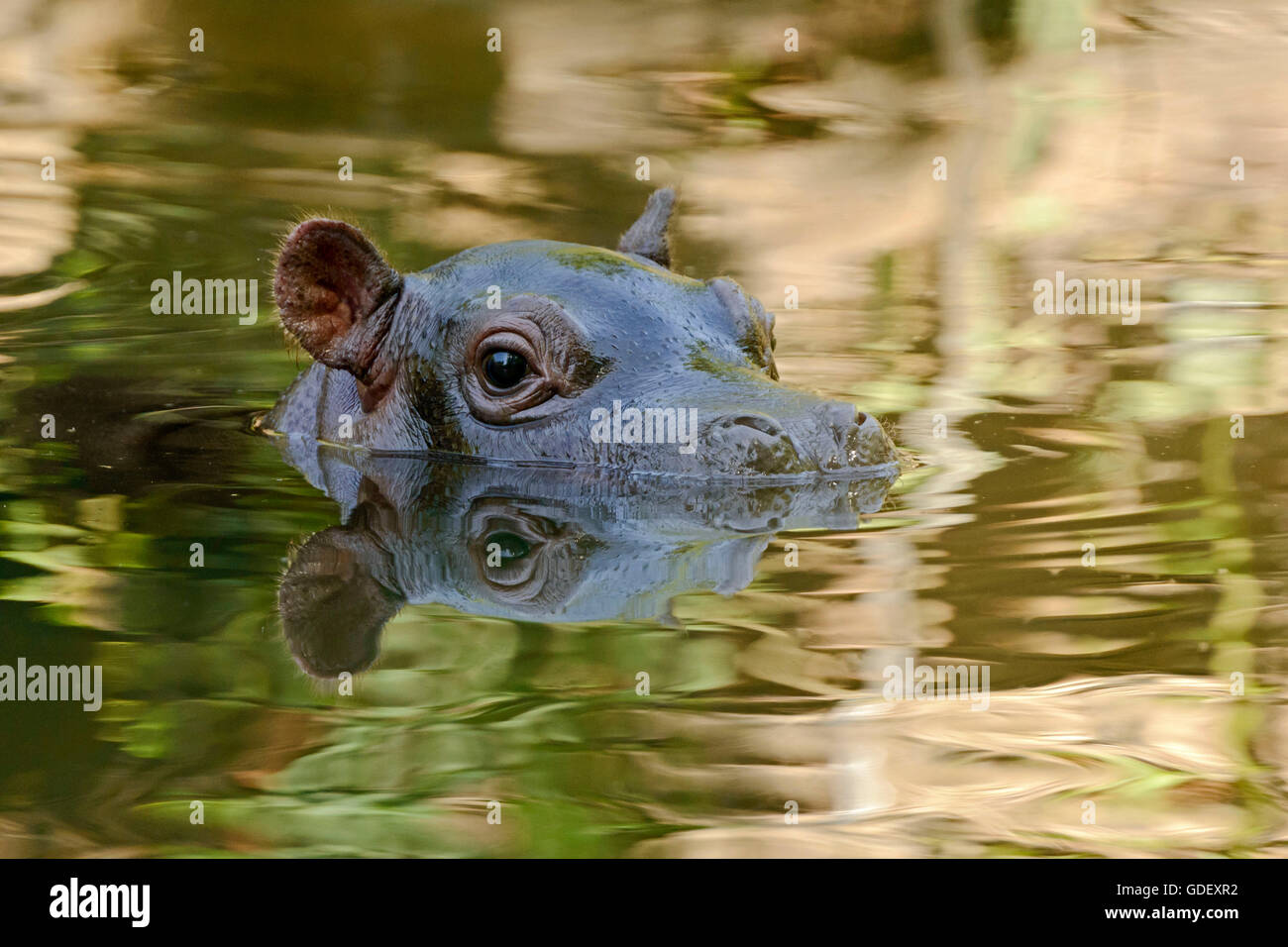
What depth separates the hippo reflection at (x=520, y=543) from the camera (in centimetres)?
477

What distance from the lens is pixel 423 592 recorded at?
4965 mm

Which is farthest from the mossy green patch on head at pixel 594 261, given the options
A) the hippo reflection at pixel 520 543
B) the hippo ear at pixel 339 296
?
the hippo reflection at pixel 520 543

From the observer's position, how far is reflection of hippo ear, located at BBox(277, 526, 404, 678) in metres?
4.40

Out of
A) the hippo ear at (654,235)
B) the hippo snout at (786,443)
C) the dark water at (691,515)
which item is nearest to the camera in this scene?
the dark water at (691,515)

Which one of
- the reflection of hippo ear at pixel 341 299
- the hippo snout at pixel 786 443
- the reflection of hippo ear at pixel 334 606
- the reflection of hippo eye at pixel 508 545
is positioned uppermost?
the reflection of hippo ear at pixel 341 299

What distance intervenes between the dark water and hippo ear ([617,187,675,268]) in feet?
3.74

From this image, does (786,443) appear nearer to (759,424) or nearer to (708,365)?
(759,424)

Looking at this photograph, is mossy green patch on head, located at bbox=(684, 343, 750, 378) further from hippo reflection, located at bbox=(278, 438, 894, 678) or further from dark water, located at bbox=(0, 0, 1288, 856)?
dark water, located at bbox=(0, 0, 1288, 856)

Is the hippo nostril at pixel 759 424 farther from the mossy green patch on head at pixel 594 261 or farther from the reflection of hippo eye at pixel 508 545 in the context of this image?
the mossy green patch on head at pixel 594 261

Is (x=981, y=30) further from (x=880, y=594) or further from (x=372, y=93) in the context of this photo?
(x=880, y=594)

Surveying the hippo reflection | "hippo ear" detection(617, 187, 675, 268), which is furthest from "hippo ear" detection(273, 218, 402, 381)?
"hippo ear" detection(617, 187, 675, 268)

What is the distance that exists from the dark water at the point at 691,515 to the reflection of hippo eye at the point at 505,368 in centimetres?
49
